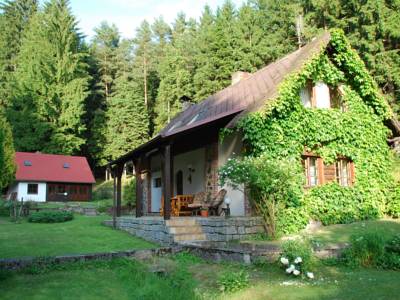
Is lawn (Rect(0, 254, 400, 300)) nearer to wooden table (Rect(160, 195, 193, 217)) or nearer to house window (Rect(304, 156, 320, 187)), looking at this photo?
house window (Rect(304, 156, 320, 187))

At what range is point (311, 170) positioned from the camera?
12141 mm

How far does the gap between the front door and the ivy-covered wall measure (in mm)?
8118

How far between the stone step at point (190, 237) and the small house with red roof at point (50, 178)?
2552cm

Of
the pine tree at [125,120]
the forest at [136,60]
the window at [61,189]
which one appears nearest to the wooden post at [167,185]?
the forest at [136,60]

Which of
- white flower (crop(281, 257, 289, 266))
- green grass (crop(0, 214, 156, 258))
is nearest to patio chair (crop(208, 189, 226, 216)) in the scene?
Answer: green grass (crop(0, 214, 156, 258))

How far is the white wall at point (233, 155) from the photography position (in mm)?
11867

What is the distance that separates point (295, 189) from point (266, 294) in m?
5.31

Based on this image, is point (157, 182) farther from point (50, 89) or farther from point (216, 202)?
point (50, 89)

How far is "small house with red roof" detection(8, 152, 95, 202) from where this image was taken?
106 ft

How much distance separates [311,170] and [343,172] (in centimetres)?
163

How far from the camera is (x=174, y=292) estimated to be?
604 centimetres

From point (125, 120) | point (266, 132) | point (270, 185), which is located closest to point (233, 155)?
point (266, 132)

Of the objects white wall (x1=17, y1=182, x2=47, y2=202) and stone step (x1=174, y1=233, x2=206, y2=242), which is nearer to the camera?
stone step (x1=174, y1=233, x2=206, y2=242)

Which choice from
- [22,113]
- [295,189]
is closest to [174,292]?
[295,189]
